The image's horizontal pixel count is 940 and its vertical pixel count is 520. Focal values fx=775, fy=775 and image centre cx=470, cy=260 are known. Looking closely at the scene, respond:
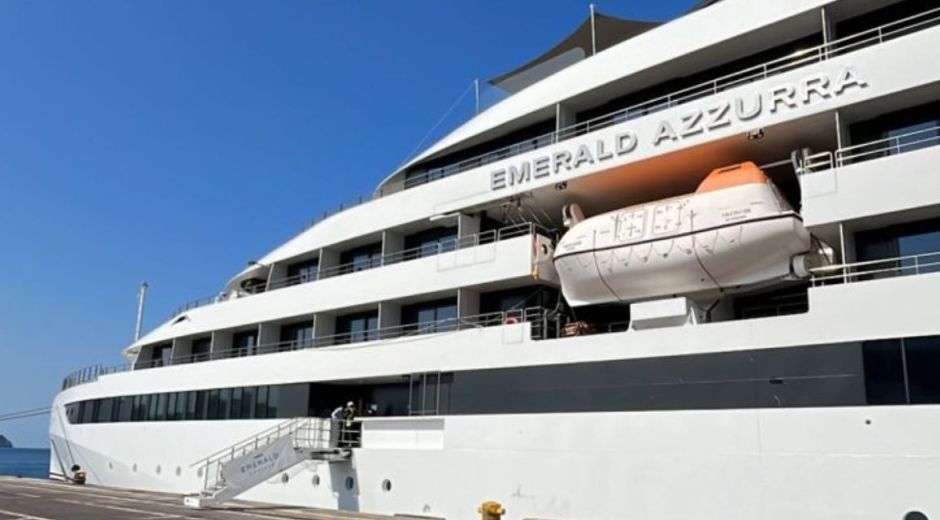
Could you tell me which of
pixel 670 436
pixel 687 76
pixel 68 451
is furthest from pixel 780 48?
pixel 68 451

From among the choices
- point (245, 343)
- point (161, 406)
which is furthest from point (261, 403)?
point (161, 406)

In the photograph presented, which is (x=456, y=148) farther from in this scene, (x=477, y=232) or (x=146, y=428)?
(x=146, y=428)

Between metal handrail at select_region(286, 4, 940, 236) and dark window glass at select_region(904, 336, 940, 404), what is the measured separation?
16.1ft

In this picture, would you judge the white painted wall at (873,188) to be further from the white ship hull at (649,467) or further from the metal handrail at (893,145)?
the white ship hull at (649,467)

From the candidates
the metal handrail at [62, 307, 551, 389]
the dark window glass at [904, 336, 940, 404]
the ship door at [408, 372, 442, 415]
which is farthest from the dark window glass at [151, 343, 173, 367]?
the dark window glass at [904, 336, 940, 404]

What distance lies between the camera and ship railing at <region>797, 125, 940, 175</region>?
12.0m

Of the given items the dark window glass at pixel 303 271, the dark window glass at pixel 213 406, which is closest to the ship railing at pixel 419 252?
the dark window glass at pixel 303 271

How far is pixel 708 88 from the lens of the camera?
15.4 meters

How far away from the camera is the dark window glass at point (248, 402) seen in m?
21.5

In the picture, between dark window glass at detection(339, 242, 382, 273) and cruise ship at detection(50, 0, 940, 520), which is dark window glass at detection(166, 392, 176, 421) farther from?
dark window glass at detection(339, 242, 382, 273)

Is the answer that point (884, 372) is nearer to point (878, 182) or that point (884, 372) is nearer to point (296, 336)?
point (878, 182)

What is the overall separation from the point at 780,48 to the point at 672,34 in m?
2.06

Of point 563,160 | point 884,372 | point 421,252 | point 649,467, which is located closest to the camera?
point 884,372

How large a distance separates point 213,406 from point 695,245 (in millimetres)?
15690
